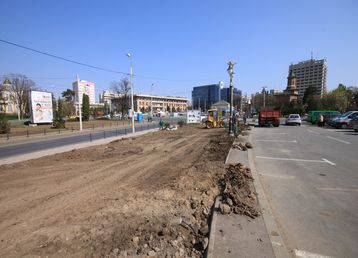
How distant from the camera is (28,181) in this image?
8383mm

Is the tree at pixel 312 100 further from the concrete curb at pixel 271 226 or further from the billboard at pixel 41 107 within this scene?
the concrete curb at pixel 271 226

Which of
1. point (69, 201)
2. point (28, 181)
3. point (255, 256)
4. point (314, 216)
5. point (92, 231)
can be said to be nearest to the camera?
point (255, 256)

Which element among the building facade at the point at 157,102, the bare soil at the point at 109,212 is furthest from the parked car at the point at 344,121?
the building facade at the point at 157,102

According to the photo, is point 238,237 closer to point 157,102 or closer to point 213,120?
point 213,120

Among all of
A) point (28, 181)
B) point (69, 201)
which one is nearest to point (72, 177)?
point (28, 181)

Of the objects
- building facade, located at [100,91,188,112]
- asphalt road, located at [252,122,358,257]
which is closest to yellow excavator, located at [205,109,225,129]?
asphalt road, located at [252,122,358,257]

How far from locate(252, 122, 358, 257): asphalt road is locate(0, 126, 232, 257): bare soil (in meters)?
1.55

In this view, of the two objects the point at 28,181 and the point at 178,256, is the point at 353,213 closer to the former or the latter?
the point at 178,256

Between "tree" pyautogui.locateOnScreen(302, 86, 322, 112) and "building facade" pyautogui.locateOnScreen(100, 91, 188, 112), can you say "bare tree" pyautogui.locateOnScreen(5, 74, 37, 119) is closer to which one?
"building facade" pyautogui.locateOnScreen(100, 91, 188, 112)

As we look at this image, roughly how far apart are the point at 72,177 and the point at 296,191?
7553 millimetres

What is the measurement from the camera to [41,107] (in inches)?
1757

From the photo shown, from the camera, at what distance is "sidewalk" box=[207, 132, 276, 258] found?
3.41 meters

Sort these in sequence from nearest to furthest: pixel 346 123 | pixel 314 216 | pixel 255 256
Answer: pixel 255 256 → pixel 314 216 → pixel 346 123

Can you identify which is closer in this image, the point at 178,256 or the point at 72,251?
the point at 178,256
